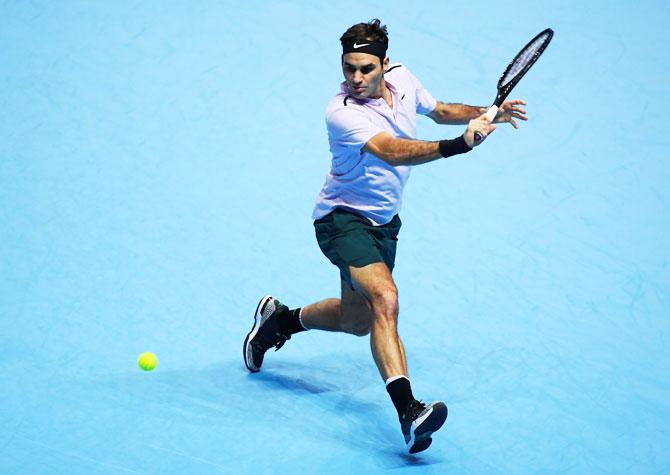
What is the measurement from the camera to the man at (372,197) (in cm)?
435

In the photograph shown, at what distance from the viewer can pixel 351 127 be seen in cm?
455

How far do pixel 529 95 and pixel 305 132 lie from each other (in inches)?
62.4

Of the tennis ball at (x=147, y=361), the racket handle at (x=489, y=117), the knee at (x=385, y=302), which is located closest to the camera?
the racket handle at (x=489, y=117)

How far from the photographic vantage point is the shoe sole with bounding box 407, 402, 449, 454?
13.8 ft

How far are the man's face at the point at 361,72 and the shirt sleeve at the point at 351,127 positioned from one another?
4.3 inches

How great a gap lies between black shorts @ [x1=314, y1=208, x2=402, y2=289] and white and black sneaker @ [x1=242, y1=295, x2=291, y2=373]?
0.54 m

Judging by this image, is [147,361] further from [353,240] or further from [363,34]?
[363,34]

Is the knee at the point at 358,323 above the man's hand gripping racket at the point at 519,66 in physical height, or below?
below

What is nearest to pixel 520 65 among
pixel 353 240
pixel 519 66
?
pixel 519 66

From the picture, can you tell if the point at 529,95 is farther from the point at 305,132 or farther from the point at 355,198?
the point at 355,198

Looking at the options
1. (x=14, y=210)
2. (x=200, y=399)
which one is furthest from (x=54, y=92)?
(x=200, y=399)

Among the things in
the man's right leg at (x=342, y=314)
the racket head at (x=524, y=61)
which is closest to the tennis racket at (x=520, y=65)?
the racket head at (x=524, y=61)

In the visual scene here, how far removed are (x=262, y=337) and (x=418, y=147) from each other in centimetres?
150

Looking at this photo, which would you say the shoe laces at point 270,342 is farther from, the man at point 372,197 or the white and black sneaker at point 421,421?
the white and black sneaker at point 421,421
